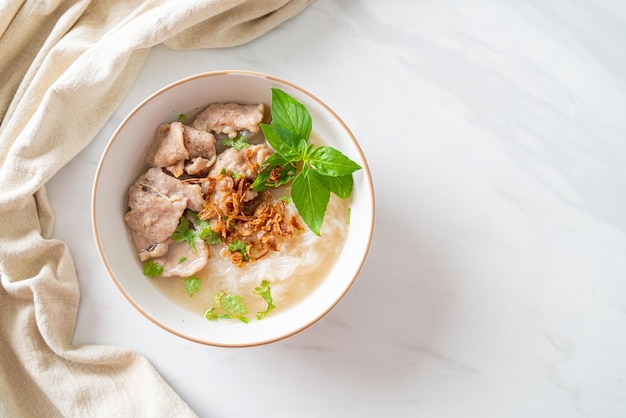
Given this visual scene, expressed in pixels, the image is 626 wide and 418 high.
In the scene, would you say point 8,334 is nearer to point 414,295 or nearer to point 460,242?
point 414,295

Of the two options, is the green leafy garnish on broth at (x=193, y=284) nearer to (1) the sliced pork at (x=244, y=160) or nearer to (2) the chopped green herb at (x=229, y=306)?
(2) the chopped green herb at (x=229, y=306)

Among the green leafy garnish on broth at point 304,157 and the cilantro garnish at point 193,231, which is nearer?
the green leafy garnish on broth at point 304,157

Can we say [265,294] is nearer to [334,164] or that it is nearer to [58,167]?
[334,164]

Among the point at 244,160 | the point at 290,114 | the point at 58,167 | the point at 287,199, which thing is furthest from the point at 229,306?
the point at 58,167

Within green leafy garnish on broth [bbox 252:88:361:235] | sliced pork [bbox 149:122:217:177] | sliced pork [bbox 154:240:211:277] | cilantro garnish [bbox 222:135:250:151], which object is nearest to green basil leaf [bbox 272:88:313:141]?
green leafy garnish on broth [bbox 252:88:361:235]

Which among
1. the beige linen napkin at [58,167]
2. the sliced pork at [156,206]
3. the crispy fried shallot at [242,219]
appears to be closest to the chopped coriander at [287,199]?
the crispy fried shallot at [242,219]

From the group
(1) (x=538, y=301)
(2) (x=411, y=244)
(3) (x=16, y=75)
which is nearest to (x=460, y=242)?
(2) (x=411, y=244)

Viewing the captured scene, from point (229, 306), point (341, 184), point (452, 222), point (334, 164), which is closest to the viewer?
point (334, 164)
